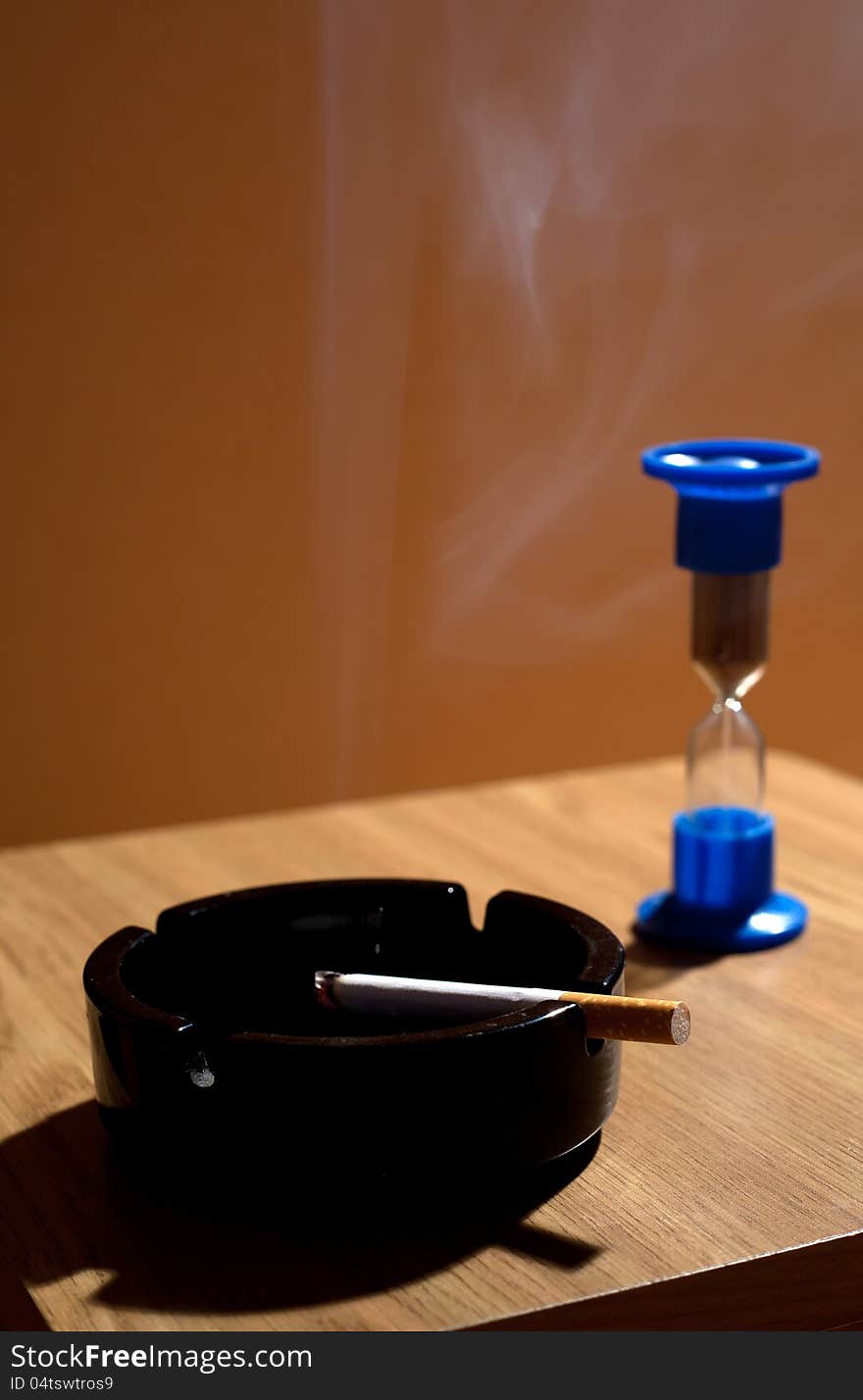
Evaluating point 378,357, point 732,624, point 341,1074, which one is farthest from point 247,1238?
point 378,357

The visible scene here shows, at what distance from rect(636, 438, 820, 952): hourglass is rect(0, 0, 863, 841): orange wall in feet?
3.27

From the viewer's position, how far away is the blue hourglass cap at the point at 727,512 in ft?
3.35

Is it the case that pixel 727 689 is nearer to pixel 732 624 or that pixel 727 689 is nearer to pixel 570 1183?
pixel 732 624

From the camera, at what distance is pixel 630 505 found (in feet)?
7.39

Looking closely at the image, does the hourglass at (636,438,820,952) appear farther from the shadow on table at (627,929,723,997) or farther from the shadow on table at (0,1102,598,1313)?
the shadow on table at (0,1102,598,1313)

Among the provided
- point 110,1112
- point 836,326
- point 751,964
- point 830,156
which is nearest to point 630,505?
point 836,326

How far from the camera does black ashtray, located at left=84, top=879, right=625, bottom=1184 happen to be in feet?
2.26

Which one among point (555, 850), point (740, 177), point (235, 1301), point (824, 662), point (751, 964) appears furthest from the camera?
point (824, 662)

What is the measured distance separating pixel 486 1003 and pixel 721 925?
36 cm

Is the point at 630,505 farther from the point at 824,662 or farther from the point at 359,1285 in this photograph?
the point at 359,1285

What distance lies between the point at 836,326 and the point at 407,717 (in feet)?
2.70

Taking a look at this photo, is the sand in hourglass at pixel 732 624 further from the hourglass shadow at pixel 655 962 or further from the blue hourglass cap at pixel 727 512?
the hourglass shadow at pixel 655 962

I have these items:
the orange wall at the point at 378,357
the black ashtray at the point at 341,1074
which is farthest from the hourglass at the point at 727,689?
the orange wall at the point at 378,357

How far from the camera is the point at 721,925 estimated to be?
42.3 inches
